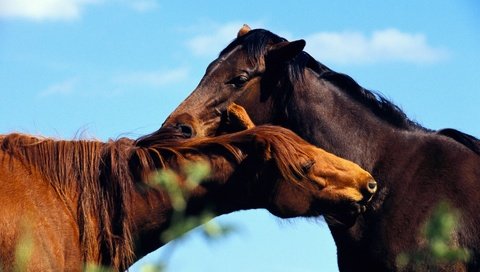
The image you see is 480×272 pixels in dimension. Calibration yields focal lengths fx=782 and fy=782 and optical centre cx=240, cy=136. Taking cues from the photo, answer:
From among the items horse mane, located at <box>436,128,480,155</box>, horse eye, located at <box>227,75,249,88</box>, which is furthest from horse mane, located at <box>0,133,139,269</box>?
horse mane, located at <box>436,128,480,155</box>

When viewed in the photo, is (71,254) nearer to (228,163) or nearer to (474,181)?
(228,163)

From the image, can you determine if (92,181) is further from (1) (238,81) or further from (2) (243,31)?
(2) (243,31)

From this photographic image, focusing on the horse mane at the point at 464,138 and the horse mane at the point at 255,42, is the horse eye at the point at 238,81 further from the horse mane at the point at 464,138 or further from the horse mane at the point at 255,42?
the horse mane at the point at 464,138

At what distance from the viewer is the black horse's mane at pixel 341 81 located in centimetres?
634

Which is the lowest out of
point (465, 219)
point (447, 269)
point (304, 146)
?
point (447, 269)

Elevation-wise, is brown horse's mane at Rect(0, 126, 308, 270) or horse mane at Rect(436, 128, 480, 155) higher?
horse mane at Rect(436, 128, 480, 155)

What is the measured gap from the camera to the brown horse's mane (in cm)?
454

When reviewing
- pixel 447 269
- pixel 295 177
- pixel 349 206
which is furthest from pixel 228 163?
pixel 447 269

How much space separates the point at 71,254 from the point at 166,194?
72 cm

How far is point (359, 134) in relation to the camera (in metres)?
6.39

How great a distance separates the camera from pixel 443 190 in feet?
19.2

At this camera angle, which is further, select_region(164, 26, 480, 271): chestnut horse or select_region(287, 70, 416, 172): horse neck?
select_region(287, 70, 416, 172): horse neck

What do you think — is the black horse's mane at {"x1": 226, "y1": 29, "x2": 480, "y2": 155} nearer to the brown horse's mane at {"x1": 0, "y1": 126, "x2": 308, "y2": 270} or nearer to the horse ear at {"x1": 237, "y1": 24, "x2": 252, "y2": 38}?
the horse ear at {"x1": 237, "y1": 24, "x2": 252, "y2": 38}

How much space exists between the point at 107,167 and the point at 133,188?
20cm
